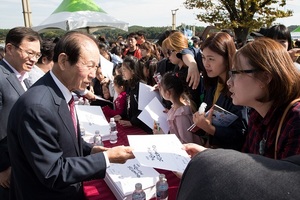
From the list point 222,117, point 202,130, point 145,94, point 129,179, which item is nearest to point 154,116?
point 145,94

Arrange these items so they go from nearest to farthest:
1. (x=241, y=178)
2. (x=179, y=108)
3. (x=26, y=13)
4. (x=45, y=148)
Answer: (x=241, y=178), (x=45, y=148), (x=179, y=108), (x=26, y=13)

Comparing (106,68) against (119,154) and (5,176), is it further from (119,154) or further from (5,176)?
(119,154)

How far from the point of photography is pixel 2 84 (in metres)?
2.00

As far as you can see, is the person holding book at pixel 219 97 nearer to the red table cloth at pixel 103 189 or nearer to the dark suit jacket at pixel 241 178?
the red table cloth at pixel 103 189

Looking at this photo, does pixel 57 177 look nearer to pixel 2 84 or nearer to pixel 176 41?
pixel 2 84

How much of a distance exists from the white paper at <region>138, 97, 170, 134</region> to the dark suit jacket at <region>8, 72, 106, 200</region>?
3.82 feet

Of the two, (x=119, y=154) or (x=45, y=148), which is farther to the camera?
(x=119, y=154)

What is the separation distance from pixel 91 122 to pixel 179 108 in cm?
116

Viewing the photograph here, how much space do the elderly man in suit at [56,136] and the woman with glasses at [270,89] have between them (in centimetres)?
78

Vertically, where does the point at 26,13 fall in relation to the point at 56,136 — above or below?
above

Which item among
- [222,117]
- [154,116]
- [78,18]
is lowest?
[154,116]

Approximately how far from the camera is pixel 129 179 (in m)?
1.70

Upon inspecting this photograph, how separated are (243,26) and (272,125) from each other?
17.2 metres

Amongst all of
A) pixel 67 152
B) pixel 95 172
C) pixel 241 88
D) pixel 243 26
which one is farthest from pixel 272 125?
pixel 243 26
